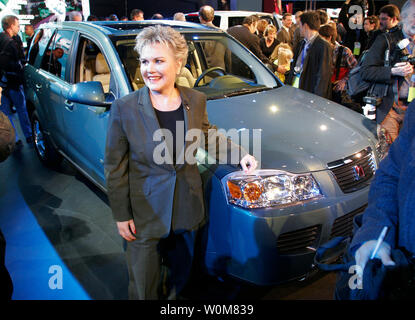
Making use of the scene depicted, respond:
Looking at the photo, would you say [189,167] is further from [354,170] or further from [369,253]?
[354,170]

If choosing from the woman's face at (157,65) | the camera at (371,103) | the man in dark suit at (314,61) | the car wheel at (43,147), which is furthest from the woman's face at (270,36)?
the woman's face at (157,65)

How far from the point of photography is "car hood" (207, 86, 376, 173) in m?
2.08

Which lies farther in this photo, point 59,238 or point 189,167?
point 59,238

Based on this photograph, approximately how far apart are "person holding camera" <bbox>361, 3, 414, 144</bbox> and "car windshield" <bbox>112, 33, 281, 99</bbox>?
0.93 metres

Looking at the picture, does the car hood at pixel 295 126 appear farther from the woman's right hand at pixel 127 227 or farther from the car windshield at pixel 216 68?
the woman's right hand at pixel 127 227

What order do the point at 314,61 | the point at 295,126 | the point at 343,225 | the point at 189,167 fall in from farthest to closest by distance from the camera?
the point at 314,61, the point at 295,126, the point at 343,225, the point at 189,167

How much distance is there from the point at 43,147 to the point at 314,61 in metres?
3.60

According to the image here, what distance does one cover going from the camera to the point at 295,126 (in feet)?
7.89

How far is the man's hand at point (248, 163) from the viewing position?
1.86 metres

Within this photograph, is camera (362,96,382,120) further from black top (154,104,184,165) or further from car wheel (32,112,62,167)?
car wheel (32,112,62,167)

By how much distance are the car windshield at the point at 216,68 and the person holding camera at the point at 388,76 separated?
0.93 m

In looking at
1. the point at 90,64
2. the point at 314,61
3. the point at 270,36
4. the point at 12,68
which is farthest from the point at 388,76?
the point at 12,68

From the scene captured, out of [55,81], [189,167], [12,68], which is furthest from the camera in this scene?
[12,68]

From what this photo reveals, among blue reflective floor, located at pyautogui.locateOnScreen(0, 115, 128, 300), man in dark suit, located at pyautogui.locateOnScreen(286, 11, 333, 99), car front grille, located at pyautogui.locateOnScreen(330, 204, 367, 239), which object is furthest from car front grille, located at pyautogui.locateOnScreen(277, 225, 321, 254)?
man in dark suit, located at pyautogui.locateOnScreen(286, 11, 333, 99)
